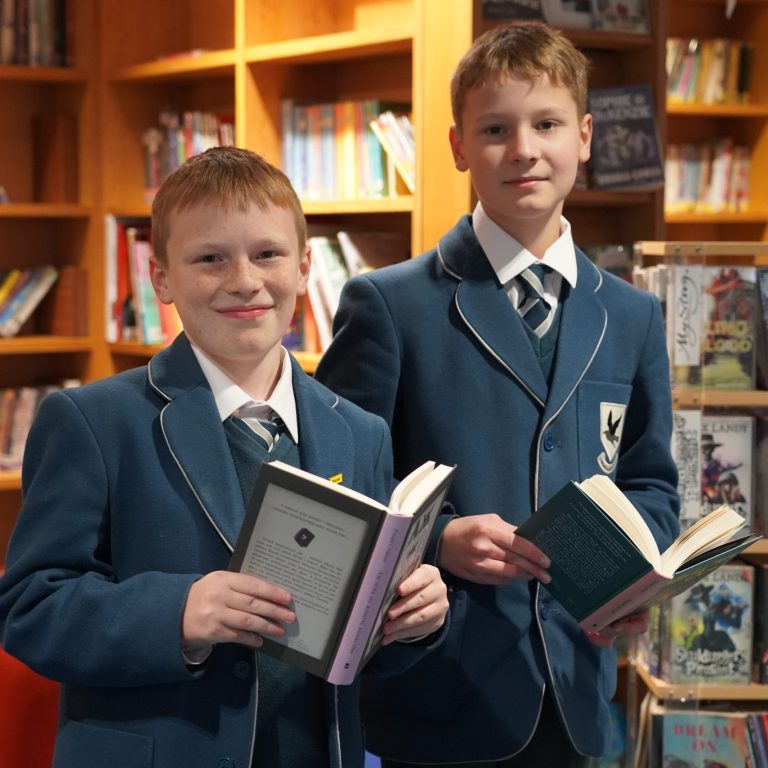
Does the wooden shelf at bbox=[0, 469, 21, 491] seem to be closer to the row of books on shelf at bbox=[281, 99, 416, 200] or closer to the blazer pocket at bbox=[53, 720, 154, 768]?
the row of books on shelf at bbox=[281, 99, 416, 200]

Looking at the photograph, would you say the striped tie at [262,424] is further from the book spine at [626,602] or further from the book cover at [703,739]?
the book cover at [703,739]

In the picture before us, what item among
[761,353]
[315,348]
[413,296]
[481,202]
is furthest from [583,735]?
[315,348]

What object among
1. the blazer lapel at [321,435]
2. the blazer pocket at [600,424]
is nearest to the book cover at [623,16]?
the blazer pocket at [600,424]

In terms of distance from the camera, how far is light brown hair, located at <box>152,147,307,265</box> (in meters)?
1.50

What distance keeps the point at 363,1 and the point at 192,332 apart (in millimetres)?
2659

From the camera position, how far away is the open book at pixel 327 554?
128 cm

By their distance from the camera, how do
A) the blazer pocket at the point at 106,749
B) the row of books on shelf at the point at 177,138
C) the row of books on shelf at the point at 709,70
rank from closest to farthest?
the blazer pocket at the point at 106,749 → the row of books on shelf at the point at 177,138 → the row of books on shelf at the point at 709,70

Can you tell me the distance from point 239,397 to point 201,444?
8cm

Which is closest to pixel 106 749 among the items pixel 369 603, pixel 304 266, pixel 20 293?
pixel 369 603

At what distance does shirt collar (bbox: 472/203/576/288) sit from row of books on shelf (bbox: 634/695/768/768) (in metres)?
1.23

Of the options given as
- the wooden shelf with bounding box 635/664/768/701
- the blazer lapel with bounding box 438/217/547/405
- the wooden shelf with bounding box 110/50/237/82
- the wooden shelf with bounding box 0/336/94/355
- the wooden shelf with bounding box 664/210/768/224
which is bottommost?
the wooden shelf with bounding box 635/664/768/701

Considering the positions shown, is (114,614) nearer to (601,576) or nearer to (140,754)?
(140,754)

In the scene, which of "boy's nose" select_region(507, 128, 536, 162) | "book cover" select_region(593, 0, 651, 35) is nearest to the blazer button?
"boy's nose" select_region(507, 128, 536, 162)

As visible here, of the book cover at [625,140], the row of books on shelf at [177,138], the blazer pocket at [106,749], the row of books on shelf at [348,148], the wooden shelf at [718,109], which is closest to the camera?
the blazer pocket at [106,749]
